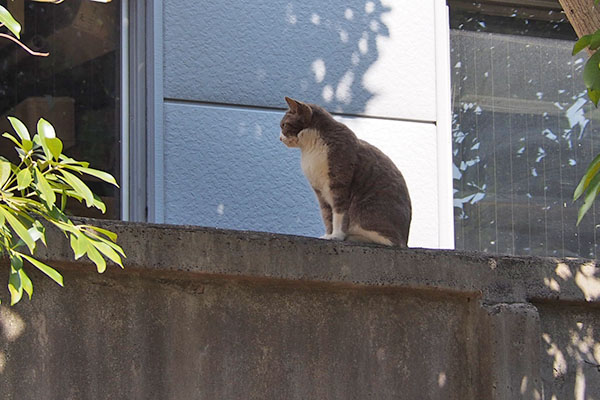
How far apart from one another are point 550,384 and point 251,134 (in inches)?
83.3

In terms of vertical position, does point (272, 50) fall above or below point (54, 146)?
above

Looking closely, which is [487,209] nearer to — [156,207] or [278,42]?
[278,42]

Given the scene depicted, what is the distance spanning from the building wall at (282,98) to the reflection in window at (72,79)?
0.92ft

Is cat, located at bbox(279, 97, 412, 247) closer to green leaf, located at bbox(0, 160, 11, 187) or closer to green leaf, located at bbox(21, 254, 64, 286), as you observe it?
green leaf, located at bbox(21, 254, 64, 286)

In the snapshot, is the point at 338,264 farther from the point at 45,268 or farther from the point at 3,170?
the point at 3,170

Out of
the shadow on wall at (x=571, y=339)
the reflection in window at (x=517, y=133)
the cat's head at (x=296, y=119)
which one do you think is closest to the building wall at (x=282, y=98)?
the reflection in window at (x=517, y=133)

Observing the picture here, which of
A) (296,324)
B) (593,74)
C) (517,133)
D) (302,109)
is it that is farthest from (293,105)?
(593,74)

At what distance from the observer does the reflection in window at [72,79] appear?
470 cm

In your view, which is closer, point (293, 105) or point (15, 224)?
point (15, 224)

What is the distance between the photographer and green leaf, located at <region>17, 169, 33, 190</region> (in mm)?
1692

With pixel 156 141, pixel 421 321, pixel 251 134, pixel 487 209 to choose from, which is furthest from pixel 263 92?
pixel 421 321

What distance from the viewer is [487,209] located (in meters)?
5.58

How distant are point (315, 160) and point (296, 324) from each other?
1.11 m

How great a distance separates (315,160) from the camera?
14.3 ft
